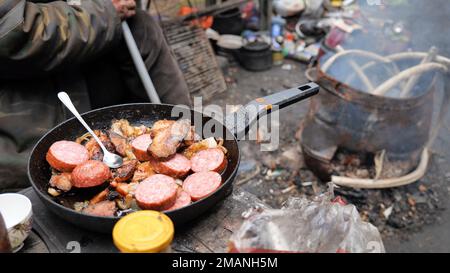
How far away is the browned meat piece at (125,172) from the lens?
1.95 metres

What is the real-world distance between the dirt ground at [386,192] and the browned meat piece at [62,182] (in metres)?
2.60

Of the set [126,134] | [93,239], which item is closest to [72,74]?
[126,134]

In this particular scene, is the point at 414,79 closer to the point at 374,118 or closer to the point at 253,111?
the point at 374,118

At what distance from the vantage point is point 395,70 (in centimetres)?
433

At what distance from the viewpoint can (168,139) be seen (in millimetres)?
2031

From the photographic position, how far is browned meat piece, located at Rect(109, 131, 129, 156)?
2.18 meters

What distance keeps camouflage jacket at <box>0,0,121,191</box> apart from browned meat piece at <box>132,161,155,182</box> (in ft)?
3.53

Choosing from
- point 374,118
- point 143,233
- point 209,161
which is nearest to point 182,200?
point 209,161

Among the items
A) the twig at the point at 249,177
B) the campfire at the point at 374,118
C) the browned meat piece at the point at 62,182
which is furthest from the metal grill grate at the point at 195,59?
the browned meat piece at the point at 62,182

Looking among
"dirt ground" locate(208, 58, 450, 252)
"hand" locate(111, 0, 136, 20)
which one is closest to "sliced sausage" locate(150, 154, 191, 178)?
"hand" locate(111, 0, 136, 20)

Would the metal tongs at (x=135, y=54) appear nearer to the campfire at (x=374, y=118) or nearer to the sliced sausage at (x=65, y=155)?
the sliced sausage at (x=65, y=155)

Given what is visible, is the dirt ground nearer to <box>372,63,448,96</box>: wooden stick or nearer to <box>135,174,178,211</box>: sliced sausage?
<box>372,63,448,96</box>: wooden stick
